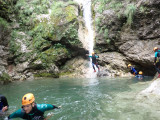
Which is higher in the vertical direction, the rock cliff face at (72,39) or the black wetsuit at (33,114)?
the rock cliff face at (72,39)

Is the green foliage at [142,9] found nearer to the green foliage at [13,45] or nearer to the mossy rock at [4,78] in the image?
the green foliage at [13,45]

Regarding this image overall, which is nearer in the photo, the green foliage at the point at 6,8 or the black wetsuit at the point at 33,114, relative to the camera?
the black wetsuit at the point at 33,114

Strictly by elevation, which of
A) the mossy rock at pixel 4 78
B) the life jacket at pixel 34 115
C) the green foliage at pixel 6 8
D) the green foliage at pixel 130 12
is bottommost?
the life jacket at pixel 34 115

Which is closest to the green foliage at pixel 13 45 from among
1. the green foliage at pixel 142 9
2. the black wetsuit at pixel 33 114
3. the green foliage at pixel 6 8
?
the green foliage at pixel 6 8

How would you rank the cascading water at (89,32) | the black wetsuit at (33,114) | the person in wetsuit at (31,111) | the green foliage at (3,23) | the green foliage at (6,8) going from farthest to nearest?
the cascading water at (89,32), the green foliage at (6,8), the green foliage at (3,23), the black wetsuit at (33,114), the person in wetsuit at (31,111)

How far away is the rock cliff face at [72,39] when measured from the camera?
10.6 metres

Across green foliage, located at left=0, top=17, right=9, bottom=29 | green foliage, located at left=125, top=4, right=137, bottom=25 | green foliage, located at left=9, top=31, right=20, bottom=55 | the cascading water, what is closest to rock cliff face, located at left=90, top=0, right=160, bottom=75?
green foliage, located at left=125, top=4, right=137, bottom=25

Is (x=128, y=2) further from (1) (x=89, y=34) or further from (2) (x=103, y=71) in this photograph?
(2) (x=103, y=71)

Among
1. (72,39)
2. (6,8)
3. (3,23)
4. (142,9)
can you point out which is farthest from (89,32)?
(6,8)

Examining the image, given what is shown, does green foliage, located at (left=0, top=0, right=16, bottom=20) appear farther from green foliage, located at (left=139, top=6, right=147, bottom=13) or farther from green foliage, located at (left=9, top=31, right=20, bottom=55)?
green foliage, located at (left=139, top=6, right=147, bottom=13)

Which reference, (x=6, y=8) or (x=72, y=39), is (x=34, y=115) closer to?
(x=72, y=39)

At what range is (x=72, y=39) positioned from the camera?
13.5 metres

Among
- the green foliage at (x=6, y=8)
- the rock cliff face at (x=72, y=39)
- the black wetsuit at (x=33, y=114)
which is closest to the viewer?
the black wetsuit at (x=33, y=114)

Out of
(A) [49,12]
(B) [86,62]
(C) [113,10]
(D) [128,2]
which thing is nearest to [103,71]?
(B) [86,62]
